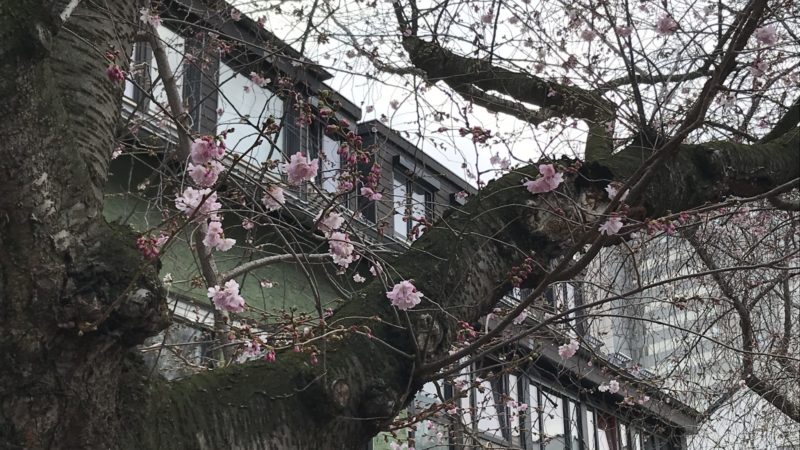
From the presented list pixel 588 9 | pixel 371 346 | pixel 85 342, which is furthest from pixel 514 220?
pixel 588 9

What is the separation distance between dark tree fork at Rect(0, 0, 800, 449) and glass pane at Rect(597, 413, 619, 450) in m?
11.2

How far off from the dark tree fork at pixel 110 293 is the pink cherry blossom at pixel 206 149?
0.34 m

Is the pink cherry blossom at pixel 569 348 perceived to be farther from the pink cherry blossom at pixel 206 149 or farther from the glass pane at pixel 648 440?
the glass pane at pixel 648 440

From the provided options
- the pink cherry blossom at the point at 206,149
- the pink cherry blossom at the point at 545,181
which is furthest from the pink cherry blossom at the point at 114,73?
the pink cherry blossom at the point at 545,181

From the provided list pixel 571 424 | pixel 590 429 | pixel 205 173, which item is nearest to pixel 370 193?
pixel 205 173

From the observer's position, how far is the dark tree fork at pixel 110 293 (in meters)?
2.25

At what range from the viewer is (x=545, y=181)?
3.57m

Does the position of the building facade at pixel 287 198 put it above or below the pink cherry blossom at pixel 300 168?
above

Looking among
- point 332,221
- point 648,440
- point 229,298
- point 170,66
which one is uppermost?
point 170,66

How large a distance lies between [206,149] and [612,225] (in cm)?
152

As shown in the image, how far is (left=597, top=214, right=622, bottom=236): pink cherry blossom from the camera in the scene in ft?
11.1

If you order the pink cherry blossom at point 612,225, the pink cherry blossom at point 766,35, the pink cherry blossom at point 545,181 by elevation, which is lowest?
the pink cherry blossom at point 612,225

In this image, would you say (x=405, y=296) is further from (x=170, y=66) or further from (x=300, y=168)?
(x=170, y=66)

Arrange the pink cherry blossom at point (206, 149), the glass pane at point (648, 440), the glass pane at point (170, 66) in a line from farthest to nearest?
the glass pane at point (648, 440)
the glass pane at point (170, 66)
the pink cherry blossom at point (206, 149)
